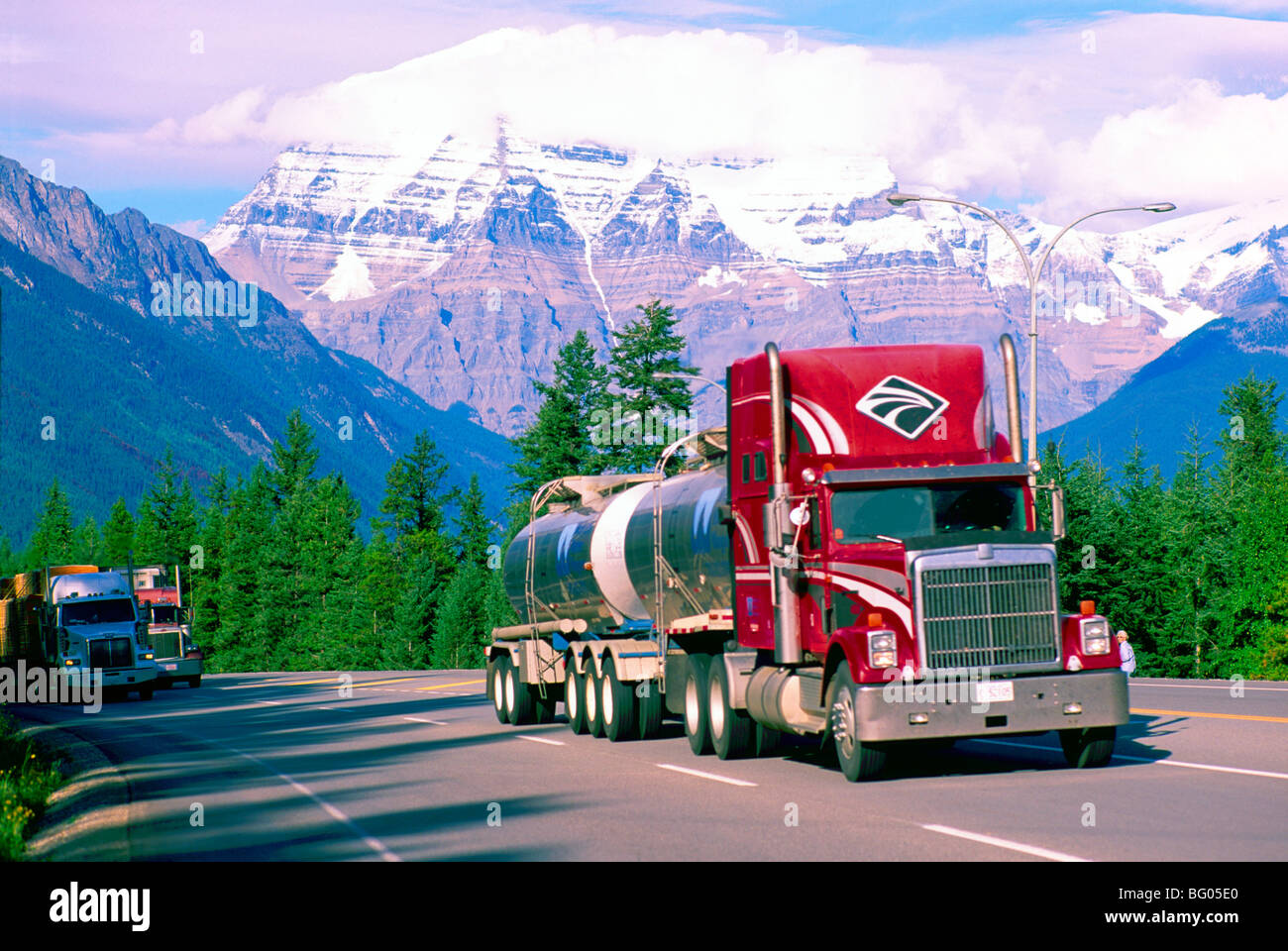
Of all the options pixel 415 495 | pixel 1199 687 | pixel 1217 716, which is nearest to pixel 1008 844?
pixel 1217 716

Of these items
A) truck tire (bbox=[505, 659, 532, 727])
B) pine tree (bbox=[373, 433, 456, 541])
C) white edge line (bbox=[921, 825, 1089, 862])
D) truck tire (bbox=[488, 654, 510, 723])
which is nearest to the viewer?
white edge line (bbox=[921, 825, 1089, 862])

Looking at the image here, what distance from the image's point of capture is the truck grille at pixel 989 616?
600 inches

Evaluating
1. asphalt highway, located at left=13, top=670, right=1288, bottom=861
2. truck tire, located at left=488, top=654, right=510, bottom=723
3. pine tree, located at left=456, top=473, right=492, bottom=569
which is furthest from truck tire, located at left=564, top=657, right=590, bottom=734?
pine tree, located at left=456, top=473, right=492, bottom=569

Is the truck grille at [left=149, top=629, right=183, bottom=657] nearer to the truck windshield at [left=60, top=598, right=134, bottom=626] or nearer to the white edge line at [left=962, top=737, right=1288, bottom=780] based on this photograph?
the truck windshield at [left=60, top=598, right=134, bottom=626]

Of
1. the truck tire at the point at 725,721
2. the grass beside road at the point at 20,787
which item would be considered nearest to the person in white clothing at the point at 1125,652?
the truck tire at the point at 725,721

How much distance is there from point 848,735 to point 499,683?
13.7m

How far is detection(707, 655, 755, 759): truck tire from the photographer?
18609mm

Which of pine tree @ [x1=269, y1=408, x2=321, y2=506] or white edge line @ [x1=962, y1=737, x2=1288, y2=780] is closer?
white edge line @ [x1=962, y1=737, x2=1288, y2=780]

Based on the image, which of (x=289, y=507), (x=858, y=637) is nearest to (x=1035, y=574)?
(x=858, y=637)

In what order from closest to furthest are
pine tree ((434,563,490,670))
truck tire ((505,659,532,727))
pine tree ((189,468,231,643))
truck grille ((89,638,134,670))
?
truck tire ((505,659,532,727)), truck grille ((89,638,134,670)), pine tree ((434,563,490,670)), pine tree ((189,468,231,643))

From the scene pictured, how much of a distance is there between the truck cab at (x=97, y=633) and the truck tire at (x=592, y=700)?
23369mm

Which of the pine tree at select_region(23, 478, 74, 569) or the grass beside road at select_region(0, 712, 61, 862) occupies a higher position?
the pine tree at select_region(23, 478, 74, 569)

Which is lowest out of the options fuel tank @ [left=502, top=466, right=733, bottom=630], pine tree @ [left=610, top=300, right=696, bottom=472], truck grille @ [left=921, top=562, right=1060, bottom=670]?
truck grille @ [left=921, top=562, right=1060, bottom=670]

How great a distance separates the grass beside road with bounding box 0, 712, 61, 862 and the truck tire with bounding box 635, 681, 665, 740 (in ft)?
23.8
